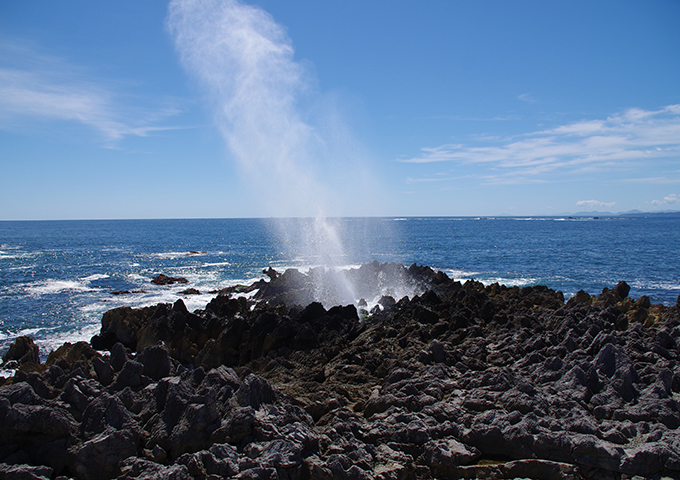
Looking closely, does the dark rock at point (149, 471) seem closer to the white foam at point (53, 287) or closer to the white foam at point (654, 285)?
the white foam at point (53, 287)

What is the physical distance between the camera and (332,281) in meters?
34.5

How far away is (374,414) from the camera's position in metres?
11.3

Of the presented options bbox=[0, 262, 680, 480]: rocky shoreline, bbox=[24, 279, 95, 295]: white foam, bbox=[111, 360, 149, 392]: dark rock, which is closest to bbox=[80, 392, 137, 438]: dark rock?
bbox=[0, 262, 680, 480]: rocky shoreline

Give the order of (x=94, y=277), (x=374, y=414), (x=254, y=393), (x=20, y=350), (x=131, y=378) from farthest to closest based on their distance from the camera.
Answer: (x=94, y=277)
(x=20, y=350)
(x=131, y=378)
(x=374, y=414)
(x=254, y=393)

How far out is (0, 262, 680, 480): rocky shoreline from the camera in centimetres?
884

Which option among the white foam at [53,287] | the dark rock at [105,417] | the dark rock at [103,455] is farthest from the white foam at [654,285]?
the white foam at [53,287]

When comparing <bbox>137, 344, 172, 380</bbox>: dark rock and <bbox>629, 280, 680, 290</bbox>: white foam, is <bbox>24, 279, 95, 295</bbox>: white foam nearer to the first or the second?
<bbox>137, 344, 172, 380</bbox>: dark rock

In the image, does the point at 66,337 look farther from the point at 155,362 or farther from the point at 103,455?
the point at 103,455

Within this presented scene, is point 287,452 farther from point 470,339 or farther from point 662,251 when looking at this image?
point 662,251

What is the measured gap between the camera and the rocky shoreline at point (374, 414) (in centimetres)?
884

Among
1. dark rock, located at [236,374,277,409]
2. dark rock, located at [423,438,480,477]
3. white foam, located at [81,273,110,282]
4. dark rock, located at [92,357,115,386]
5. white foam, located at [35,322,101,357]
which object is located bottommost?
white foam, located at [35,322,101,357]

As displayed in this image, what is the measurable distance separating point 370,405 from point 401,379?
70.1 inches

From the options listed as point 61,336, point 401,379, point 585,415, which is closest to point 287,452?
point 401,379

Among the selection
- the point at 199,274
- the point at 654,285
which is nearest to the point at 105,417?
the point at 199,274
